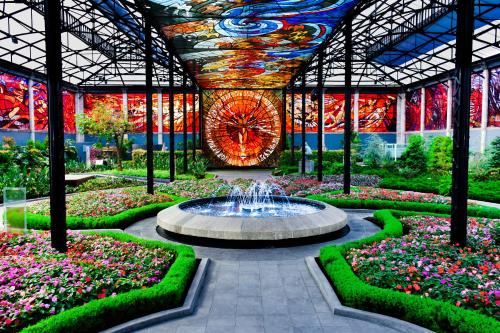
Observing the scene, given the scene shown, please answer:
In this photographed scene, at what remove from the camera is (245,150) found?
95.7 feet

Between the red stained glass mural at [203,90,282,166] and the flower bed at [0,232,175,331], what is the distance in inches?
882

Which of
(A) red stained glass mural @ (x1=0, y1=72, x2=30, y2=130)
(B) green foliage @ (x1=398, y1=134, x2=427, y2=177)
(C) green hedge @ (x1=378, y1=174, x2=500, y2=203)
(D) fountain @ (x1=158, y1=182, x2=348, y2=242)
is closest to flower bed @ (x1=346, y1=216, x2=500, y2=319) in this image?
(D) fountain @ (x1=158, y1=182, x2=348, y2=242)

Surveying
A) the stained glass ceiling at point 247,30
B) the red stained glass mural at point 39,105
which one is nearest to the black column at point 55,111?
the stained glass ceiling at point 247,30

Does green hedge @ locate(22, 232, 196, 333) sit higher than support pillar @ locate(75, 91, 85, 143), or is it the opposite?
support pillar @ locate(75, 91, 85, 143)

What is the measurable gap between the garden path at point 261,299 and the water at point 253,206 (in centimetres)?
281

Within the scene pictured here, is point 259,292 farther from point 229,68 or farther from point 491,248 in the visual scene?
point 229,68

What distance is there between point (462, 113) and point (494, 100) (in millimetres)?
18173

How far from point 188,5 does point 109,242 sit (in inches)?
274

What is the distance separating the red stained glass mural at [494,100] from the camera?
67.2 ft

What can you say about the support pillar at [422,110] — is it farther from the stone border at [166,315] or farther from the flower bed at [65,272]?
the stone border at [166,315]

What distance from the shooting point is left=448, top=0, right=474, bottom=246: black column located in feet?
19.2

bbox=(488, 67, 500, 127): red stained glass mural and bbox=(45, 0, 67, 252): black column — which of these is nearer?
bbox=(45, 0, 67, 252): black column

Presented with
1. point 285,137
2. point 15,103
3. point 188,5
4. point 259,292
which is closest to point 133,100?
point 15,103

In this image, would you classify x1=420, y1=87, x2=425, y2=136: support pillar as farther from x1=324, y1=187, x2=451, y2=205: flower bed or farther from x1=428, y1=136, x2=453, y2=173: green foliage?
x1=324, y1=187, x2=451, y2=205: flower bed
